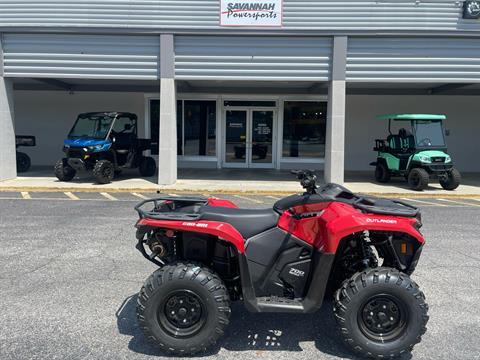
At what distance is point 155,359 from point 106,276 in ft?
6.57

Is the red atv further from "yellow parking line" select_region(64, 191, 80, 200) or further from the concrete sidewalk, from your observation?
the concrete sidewalk

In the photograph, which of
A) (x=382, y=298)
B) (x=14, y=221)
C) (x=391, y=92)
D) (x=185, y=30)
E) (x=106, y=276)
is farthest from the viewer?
(x=391, y=92)

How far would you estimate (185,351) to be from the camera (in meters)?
3.11

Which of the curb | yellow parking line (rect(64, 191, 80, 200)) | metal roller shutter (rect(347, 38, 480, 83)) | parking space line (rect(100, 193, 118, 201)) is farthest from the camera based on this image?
metal roller shutter (rect(347, 38, 480, 83))

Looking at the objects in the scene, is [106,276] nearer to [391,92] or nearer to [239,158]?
[239,158]

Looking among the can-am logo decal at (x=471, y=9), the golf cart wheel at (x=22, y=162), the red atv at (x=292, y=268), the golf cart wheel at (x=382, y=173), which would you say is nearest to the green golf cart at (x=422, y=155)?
the golf cart wheel at (x=382, y=173)

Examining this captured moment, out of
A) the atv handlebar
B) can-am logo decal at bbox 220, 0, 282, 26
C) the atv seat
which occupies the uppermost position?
can-am logo decal at bbox 220, 0, 282, 26

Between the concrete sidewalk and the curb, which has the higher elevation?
the concrete sidewalk

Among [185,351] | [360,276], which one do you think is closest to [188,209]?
[185,351]

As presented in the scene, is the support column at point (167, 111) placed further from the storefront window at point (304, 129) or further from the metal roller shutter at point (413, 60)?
the storefront window at point (304, 129)

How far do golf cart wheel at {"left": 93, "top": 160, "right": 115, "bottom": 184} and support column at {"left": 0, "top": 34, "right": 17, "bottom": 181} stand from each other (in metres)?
3.10

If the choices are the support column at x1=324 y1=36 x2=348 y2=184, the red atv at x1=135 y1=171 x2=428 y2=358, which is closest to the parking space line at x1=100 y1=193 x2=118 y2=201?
the support column at x1=324 y1=36 x2=348 y2=184

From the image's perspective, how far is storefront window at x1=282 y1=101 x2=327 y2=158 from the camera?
17359mm

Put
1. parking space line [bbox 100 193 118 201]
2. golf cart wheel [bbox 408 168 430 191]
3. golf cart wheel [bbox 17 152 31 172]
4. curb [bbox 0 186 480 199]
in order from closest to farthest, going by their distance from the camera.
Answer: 1. parking space line [bbox 100 193 118 201]
2. curb [bbox 0 186 480 199]
3. golf cart wheel [bbox 408 168 430 191]
4. golf cart wheel [bbox 17 152 31 172]
